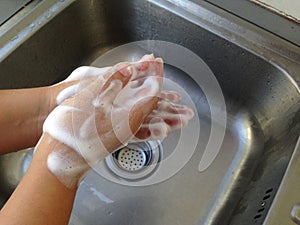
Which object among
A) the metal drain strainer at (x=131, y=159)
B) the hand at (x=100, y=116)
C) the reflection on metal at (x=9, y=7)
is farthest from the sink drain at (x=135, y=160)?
the reflection on metal at (x=9, y=7)

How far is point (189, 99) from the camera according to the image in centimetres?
79

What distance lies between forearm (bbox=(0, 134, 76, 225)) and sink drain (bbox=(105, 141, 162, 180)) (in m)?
0.16

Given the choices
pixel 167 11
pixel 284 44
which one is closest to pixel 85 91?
pixel 167 11

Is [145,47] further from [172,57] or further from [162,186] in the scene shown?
[162,186]

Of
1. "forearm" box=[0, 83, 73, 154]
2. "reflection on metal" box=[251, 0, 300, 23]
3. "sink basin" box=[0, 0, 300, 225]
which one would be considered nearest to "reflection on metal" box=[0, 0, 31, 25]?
"sink basin" box=[0, 0, 300, 225]

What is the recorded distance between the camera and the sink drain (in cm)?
74

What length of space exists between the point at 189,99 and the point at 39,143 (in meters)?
0.30

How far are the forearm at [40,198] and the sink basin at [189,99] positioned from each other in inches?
6.4

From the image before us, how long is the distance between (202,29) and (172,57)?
0.11m

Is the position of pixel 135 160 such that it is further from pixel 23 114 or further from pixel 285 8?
pixel 285 8

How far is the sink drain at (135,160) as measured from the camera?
74 cm

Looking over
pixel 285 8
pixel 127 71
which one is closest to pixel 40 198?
pixel 127 71

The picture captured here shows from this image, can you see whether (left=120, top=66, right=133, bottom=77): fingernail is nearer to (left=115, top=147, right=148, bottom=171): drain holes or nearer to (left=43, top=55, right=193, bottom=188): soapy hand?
(left=43, top=55, right=193, bottom=188): soapy hand

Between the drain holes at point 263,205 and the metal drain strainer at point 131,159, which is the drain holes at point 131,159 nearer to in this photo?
the metal drain strainer at point 131,159
